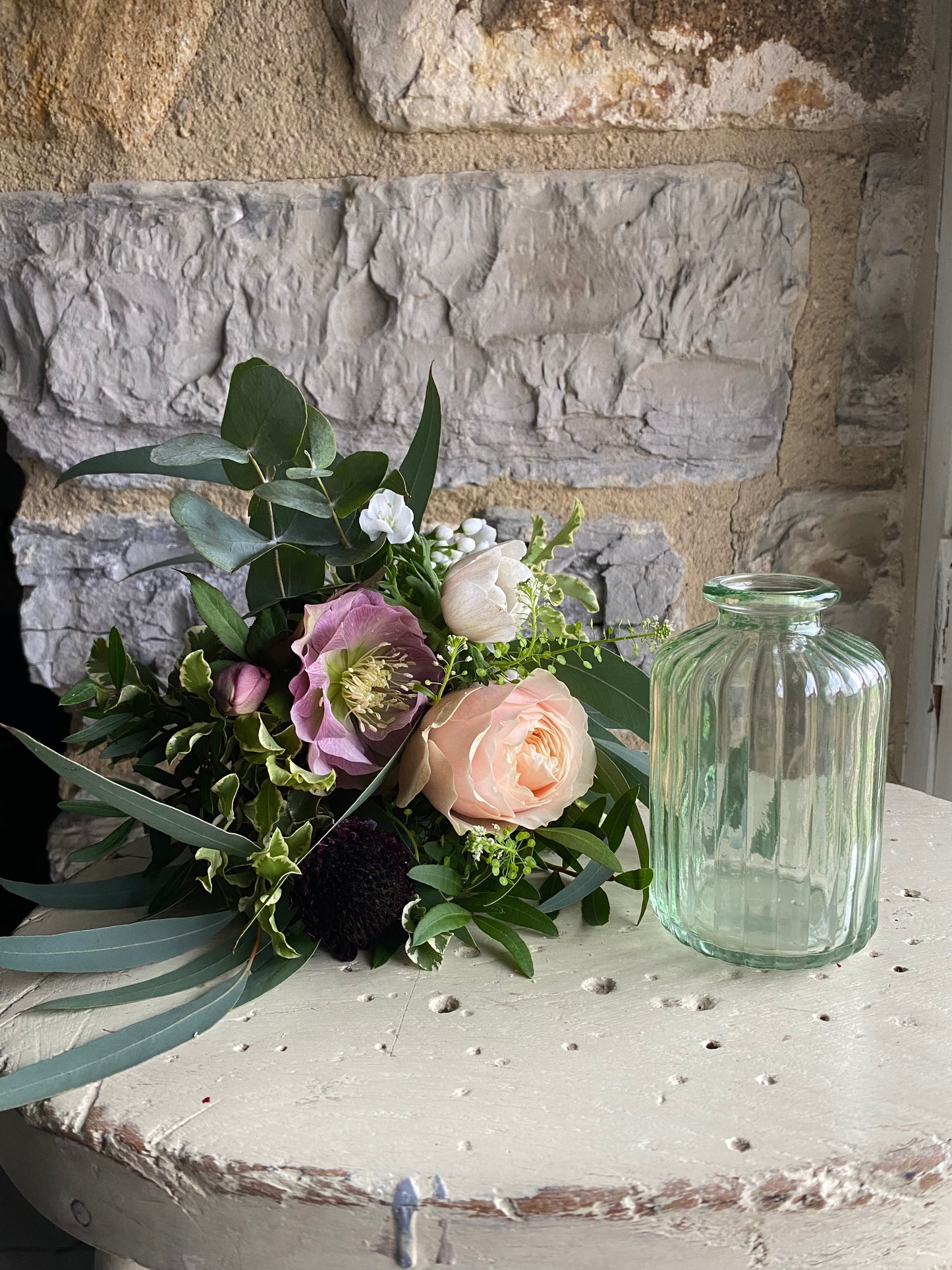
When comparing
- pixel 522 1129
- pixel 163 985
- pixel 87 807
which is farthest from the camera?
pixel 87 807

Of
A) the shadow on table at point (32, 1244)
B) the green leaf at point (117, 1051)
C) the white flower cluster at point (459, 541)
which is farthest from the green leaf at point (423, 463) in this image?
the shadow on table at point (32, 1244)

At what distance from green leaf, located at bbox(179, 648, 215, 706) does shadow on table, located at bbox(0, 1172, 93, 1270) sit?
1.87 feet

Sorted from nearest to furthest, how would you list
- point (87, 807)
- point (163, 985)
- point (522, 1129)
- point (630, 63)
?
1. point (522, 1129)
2. point (163, 985)
3. point (87, 807)
4. point (630, 63)

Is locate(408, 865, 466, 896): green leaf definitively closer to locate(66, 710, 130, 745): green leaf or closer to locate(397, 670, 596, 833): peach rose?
locate(397, 670, 596, 833): peach rose

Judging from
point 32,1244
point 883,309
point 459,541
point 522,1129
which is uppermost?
point 883,309

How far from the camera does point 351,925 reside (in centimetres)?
58

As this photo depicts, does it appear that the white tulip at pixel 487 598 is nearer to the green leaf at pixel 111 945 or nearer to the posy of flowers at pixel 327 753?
the posy of flowers at pixel 327 753

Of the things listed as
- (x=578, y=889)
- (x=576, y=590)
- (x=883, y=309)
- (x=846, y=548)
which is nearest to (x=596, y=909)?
(x=578, y=889)

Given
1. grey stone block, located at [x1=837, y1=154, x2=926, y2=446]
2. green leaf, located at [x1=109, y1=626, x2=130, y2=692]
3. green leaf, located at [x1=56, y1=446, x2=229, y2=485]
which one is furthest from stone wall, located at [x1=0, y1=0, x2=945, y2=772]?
green leaf, located at [x1=109, y1=626, x2=130, y2=692]

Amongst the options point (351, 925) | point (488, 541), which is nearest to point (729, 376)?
point (488, 541)

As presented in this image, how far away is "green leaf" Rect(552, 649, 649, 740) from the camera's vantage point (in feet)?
2.27

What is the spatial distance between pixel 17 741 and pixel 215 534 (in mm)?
471

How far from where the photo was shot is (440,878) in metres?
0.60

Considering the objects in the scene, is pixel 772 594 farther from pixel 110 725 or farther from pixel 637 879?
pixel 110 725
